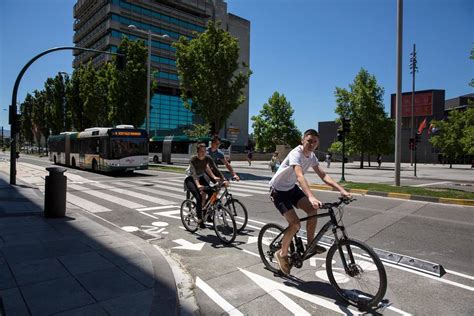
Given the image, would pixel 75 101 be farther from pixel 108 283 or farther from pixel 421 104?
pixel 421 104

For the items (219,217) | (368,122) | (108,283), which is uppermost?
(368,122)

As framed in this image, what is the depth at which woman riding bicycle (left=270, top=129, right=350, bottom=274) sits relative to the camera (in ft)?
13.2

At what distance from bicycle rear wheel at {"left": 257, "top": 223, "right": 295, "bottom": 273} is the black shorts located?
1.41 ft

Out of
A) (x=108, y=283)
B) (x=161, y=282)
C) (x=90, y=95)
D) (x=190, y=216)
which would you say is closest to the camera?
(x=108, y=283)

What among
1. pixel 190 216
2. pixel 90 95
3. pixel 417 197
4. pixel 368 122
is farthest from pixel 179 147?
pixel 190 216

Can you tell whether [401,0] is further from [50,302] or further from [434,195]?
[50,302]

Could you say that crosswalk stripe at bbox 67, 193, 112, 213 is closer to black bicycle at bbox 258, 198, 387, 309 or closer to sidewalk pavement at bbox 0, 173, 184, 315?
sidewalk pavement at bbox 0, 173, 184, 315

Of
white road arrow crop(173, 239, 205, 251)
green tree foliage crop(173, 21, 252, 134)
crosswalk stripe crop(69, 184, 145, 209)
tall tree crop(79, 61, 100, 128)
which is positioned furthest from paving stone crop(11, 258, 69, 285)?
tall tree crop(79, 61, 100, 128)

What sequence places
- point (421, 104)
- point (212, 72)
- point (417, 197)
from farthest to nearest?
point (421, 104) < point (212, 72) < point (417, 197)

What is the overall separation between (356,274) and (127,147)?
18515 millimetres

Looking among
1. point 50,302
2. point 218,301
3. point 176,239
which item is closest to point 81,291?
point 50,302

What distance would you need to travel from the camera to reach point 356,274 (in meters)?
3.65

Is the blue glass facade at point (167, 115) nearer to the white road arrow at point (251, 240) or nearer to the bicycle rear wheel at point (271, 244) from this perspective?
the white road arrow at point (251, 240)

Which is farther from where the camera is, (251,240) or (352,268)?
(251,240)
